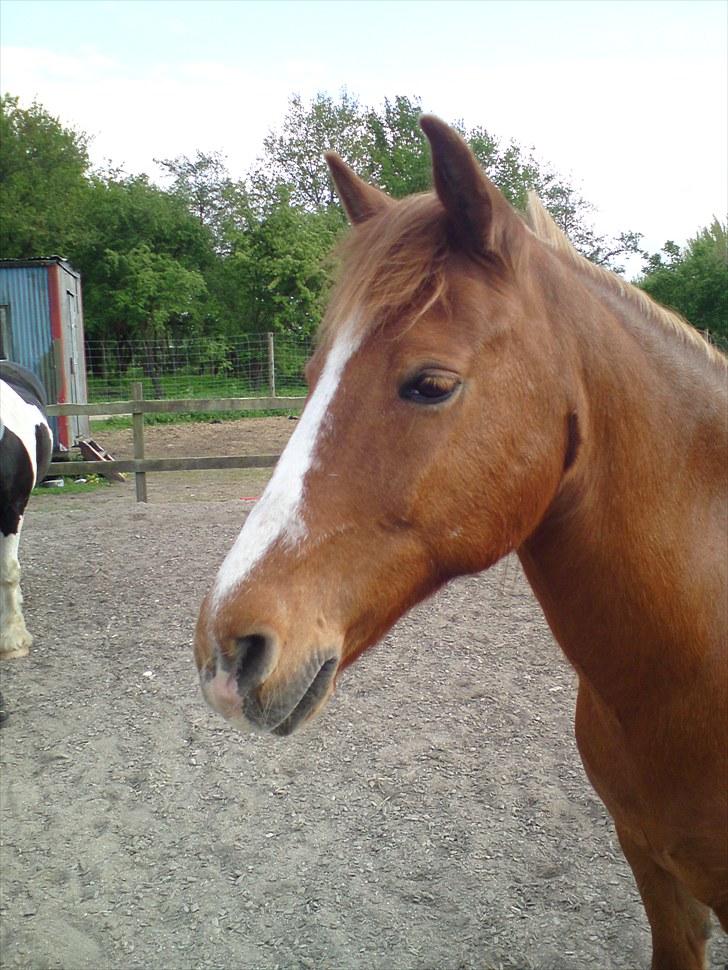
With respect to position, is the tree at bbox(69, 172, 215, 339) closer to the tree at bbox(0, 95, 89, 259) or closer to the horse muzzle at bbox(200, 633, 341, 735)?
the tree at bbox(0, 95, 89, 259)

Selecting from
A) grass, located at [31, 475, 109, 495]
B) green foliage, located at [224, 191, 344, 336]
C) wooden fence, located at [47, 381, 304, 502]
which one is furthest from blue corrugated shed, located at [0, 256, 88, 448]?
green foliage, located at [224, 191, 344, 336]

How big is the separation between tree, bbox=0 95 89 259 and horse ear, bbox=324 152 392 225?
2637cm

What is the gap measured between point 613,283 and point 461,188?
1.81 feet

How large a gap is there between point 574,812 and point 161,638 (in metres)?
3.23

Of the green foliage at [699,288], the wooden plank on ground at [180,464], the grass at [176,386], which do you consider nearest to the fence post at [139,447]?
the wooden plank on ground at [180,464]

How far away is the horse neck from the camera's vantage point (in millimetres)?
1467

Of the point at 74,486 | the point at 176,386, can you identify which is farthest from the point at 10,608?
the point at 176,386

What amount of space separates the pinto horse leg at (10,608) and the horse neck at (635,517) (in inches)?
185

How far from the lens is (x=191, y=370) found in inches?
690

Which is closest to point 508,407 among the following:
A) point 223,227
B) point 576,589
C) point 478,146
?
point 576,589

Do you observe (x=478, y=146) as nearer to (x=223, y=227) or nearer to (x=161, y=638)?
(x=223, y=227)

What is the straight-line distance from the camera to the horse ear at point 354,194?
1.70 m

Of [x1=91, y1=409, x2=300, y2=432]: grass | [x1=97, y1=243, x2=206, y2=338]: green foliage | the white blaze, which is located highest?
[x1=97, y1=243, x2=206, y2=338]: green foliage

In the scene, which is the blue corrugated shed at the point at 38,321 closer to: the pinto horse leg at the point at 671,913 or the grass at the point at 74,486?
the grass at the point at 74,486
